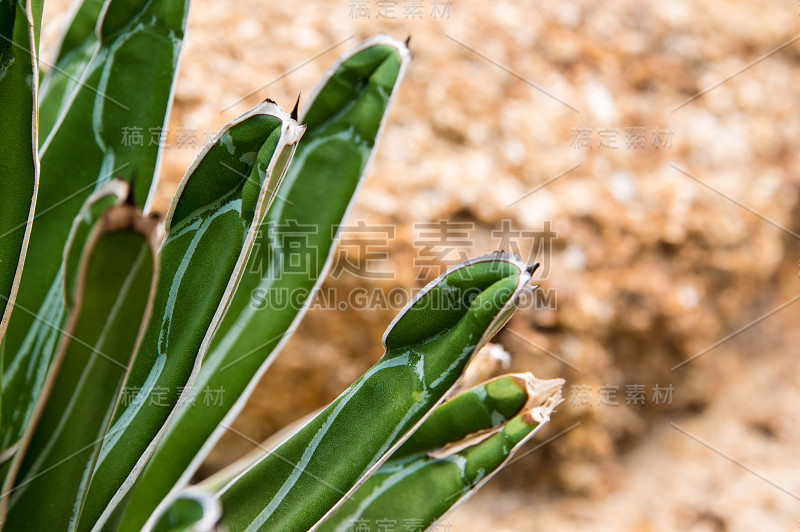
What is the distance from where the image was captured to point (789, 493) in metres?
1.33

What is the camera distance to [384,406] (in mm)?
350

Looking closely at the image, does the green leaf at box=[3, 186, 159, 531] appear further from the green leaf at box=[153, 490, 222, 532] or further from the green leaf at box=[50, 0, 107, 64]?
the green leaf at box=[50, 0, 107, 64]

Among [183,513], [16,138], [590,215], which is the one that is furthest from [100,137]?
[590,215]

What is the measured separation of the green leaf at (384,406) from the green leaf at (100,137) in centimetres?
18

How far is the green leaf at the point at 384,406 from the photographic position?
33 centimetres

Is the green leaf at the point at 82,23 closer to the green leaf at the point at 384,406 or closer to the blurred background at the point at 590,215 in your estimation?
the green leaf at the point at 384,406

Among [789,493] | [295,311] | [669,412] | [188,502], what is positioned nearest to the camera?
[188,502]

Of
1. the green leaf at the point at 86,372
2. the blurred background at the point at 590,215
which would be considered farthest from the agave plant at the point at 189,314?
the blurred background at the point at 590,215

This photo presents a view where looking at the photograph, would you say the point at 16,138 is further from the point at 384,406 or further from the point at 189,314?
the point at 384,406

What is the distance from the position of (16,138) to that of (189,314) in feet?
0.42

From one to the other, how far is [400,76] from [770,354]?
146 cm

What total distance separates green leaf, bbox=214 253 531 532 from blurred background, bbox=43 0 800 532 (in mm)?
735

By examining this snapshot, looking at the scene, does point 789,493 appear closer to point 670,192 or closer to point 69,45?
point 670,192

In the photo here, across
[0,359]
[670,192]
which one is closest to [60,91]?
[0,359]
